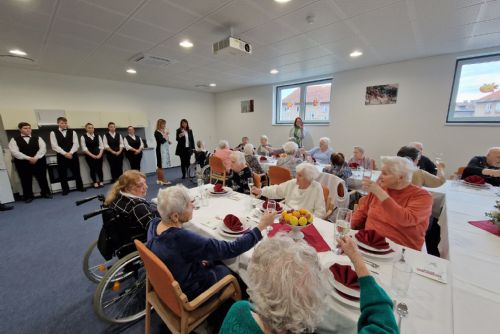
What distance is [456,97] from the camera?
395 centimetres

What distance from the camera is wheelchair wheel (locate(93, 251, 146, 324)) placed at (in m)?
1.51

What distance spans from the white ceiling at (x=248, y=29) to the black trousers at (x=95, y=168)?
7.10 feet

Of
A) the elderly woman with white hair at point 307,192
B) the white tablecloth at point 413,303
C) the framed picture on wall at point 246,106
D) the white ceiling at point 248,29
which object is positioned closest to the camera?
the white tablecloth at point 413,303

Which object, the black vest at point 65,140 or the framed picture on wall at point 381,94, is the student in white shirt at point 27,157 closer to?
the black vest at point 65,140

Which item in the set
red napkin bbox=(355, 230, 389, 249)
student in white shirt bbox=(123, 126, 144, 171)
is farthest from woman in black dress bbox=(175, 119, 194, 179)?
red napkin bbox=(355, 230, 389, 249)

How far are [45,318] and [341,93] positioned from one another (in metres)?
6.15

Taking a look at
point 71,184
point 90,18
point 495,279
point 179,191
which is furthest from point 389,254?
point 71,184

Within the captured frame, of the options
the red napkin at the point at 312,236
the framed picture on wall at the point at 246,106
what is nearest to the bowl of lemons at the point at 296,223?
the red napkin at the point at 312,236

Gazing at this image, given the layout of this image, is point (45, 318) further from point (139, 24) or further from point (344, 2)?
point (344, 2)

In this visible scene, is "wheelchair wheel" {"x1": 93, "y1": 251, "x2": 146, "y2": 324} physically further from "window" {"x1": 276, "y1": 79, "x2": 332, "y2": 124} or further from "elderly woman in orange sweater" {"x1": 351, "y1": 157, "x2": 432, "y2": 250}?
"window" {"x1": 276, "y1": 79, "x2": 332, "y2": 124}

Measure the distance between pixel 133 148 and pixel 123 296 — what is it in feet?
16.2

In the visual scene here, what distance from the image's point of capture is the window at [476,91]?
12.0 feet

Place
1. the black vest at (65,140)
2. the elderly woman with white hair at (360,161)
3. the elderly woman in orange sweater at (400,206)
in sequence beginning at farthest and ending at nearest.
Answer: the black vest at (65,140), the elderly woman with white hair at (360,161), the elderly woman in orange sweater at (400,206)

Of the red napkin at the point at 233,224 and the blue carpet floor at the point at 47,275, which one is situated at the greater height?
the red napkin at the point at 233,224
